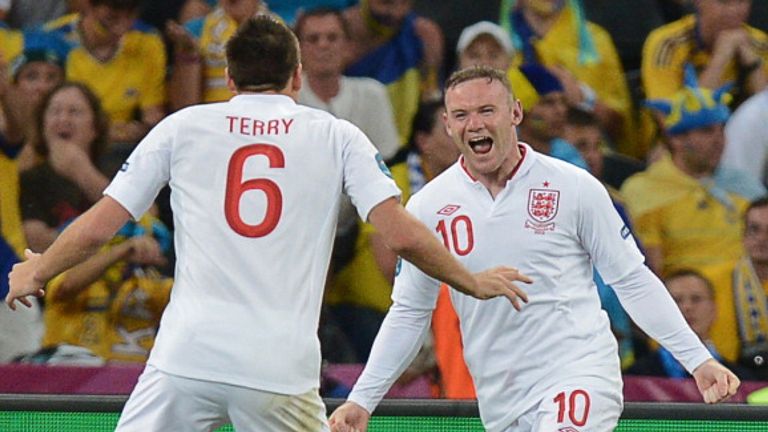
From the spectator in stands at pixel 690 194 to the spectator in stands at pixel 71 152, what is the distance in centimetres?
275

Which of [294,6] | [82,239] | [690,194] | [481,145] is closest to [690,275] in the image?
[690,194]

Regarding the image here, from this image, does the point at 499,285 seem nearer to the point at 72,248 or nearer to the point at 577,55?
the point at 72,248

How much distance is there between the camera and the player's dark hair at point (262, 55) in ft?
14.9

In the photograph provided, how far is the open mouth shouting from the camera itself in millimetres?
5242

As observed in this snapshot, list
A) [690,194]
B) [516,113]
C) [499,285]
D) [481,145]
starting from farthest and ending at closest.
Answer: [690,194]
[516,113]
[481,145]
[499,285]

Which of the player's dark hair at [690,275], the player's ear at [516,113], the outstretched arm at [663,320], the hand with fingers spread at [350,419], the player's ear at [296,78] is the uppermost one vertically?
the player's ear at [296,78]

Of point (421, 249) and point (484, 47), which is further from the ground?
point (484, 47)

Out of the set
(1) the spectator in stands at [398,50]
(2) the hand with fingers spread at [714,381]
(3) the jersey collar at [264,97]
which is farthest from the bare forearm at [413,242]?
(1) the spectator in stands at [398,50]

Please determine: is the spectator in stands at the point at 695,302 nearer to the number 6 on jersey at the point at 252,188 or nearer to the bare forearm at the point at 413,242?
the bare forearm at the point at 413,242

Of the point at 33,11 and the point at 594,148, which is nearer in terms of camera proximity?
the point at 594,148

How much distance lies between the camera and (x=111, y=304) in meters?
7.51

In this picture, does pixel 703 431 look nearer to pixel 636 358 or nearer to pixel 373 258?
pixel 636 358

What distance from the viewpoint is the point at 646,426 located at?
6547 mm

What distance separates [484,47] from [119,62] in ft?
6.31
